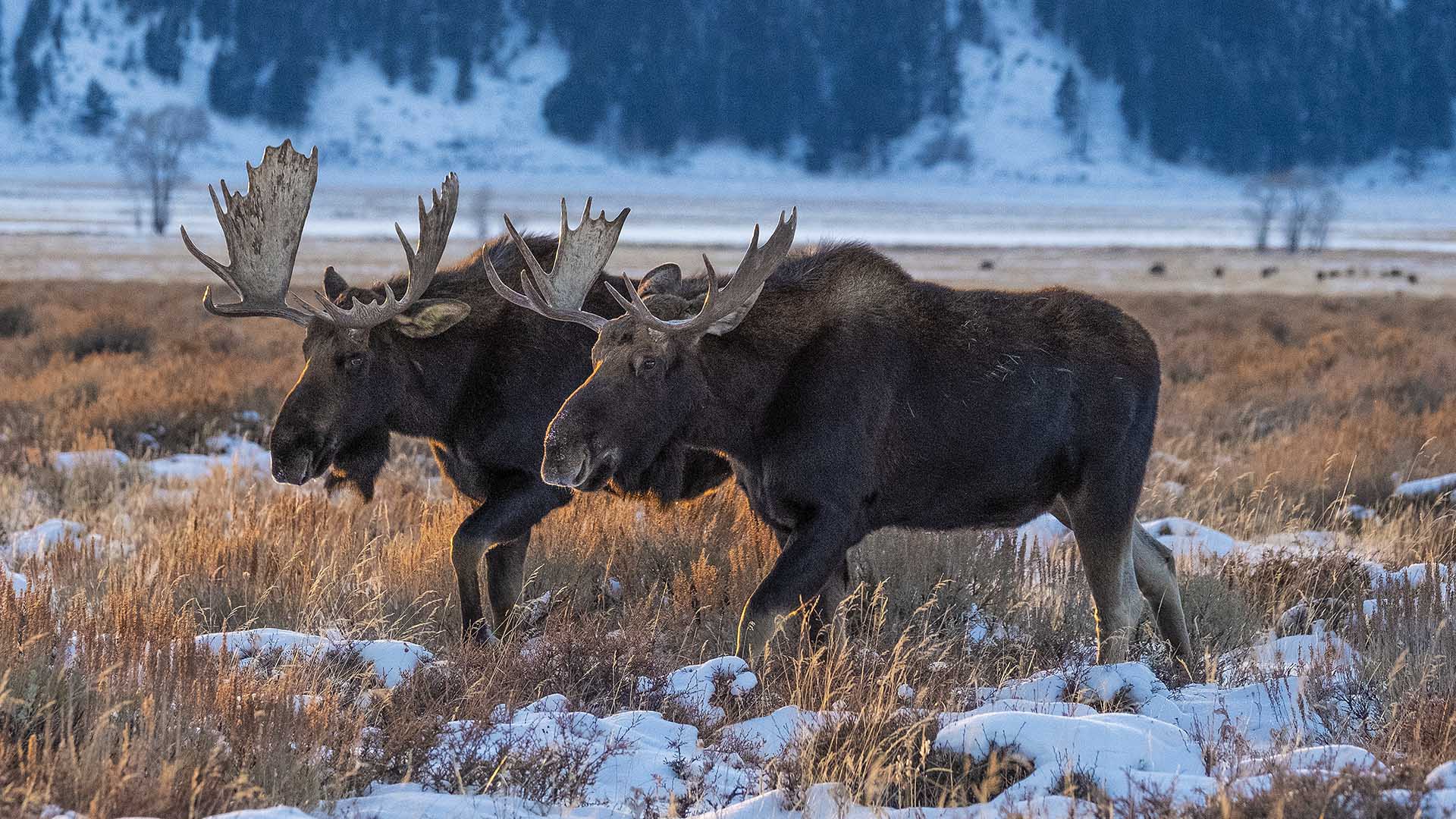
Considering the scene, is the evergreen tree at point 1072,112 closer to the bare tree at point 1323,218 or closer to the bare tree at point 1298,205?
Answer: the bare tree at point 1298,205

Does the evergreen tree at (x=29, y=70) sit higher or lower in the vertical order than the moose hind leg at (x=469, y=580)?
higher

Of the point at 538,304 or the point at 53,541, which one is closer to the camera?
the point at 538,304

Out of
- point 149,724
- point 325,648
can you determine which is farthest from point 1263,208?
point 149,724

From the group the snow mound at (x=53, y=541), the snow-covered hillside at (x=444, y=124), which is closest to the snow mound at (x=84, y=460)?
the snow mound at (x=53, y=541)

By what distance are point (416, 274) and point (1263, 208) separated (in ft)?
339

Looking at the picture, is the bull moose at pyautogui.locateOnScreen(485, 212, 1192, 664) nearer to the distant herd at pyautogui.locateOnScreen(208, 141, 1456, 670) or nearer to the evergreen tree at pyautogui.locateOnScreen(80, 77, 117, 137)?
the distant herd at pyautogui.locateOnScreen(208, 141, 1456, 670)

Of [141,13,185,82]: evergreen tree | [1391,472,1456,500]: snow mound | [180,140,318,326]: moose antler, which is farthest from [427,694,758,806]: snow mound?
[141,13,185,82]: evergreen tree

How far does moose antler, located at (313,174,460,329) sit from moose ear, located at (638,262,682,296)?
0.84 metres

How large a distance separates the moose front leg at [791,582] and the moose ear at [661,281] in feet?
4.14

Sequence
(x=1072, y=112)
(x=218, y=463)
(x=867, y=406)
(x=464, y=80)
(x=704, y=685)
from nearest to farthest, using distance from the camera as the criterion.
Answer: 1. (x=704, y=685)
2. (x=867, y=406)
3. (x=218, y=463)
4. (x=1072, y=112)
5. (x=464, y=80)

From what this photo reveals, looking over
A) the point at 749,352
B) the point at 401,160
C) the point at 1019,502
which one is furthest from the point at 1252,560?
the point at 401,160

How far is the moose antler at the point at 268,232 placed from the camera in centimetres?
671

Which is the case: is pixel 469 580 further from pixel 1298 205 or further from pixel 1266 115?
pixel 1266 115

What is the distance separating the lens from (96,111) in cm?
17675
